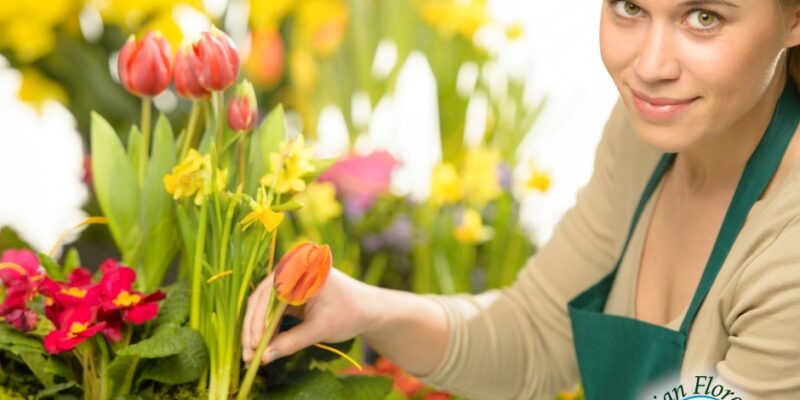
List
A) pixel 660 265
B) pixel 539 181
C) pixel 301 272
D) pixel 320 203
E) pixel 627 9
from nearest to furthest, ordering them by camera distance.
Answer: pixel 301 272, pixel 627 9, pixel 660 265, pixel 320 203, pixel 539 181

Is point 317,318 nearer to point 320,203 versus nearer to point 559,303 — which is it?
point 559,303

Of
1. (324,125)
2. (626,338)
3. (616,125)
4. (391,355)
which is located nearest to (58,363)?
(391,355)

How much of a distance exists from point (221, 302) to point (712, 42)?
484 millimetres

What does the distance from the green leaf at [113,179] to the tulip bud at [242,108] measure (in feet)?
0.41

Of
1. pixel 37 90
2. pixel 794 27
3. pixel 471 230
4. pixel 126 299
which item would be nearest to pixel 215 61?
pixel 126 299

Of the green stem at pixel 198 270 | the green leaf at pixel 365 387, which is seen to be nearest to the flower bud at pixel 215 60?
the green stem at pixel 198 270

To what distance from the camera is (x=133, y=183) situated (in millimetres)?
1188

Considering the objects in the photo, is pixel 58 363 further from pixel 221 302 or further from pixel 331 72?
pixel 331 72

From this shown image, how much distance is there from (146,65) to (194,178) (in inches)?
4.9

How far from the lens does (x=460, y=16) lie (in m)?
2.23

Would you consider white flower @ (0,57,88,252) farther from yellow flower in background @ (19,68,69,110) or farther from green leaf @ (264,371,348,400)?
green leaf @ (264,371,348,400)

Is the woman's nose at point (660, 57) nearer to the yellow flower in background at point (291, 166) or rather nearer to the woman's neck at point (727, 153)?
the woman's neck at point (727, 153)

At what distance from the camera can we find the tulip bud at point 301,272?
1031 mm

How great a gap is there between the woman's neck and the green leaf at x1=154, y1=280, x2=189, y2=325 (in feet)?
1.66
